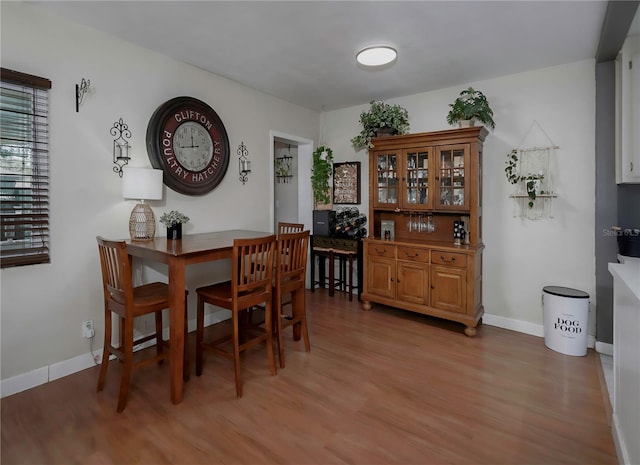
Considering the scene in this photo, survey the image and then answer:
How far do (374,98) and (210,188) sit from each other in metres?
2.26

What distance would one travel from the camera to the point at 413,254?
3.55m

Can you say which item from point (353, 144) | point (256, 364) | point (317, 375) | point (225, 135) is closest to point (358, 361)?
point (317, 375)

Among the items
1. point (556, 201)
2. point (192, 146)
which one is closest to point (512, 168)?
point (556, 201)

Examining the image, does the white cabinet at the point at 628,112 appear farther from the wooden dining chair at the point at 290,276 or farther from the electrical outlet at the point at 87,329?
the electrical outlet at the point at 87,329

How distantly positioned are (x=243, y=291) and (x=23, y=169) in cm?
162

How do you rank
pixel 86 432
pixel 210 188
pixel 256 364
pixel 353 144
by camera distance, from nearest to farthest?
pixel 86 432 < pixel 256 364 < pixel 210 188 < pixel 353 144

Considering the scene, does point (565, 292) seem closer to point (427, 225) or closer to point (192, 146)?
point (427, 225)

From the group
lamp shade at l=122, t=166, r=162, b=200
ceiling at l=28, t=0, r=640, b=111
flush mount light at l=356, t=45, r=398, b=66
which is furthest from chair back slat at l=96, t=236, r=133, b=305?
flush mount light at l=356, t=45, r=398, b=66

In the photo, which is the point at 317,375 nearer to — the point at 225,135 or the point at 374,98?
the point at 225,135

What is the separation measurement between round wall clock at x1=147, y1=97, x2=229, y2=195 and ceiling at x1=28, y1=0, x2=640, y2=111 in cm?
45

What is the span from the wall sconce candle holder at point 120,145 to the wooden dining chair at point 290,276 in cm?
139

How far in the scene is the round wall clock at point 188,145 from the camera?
291 centimetres

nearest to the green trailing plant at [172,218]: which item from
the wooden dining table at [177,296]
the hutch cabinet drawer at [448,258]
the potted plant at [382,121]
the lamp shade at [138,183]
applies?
the lamp shade at [138,183]

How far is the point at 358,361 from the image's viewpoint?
2.72 metres
